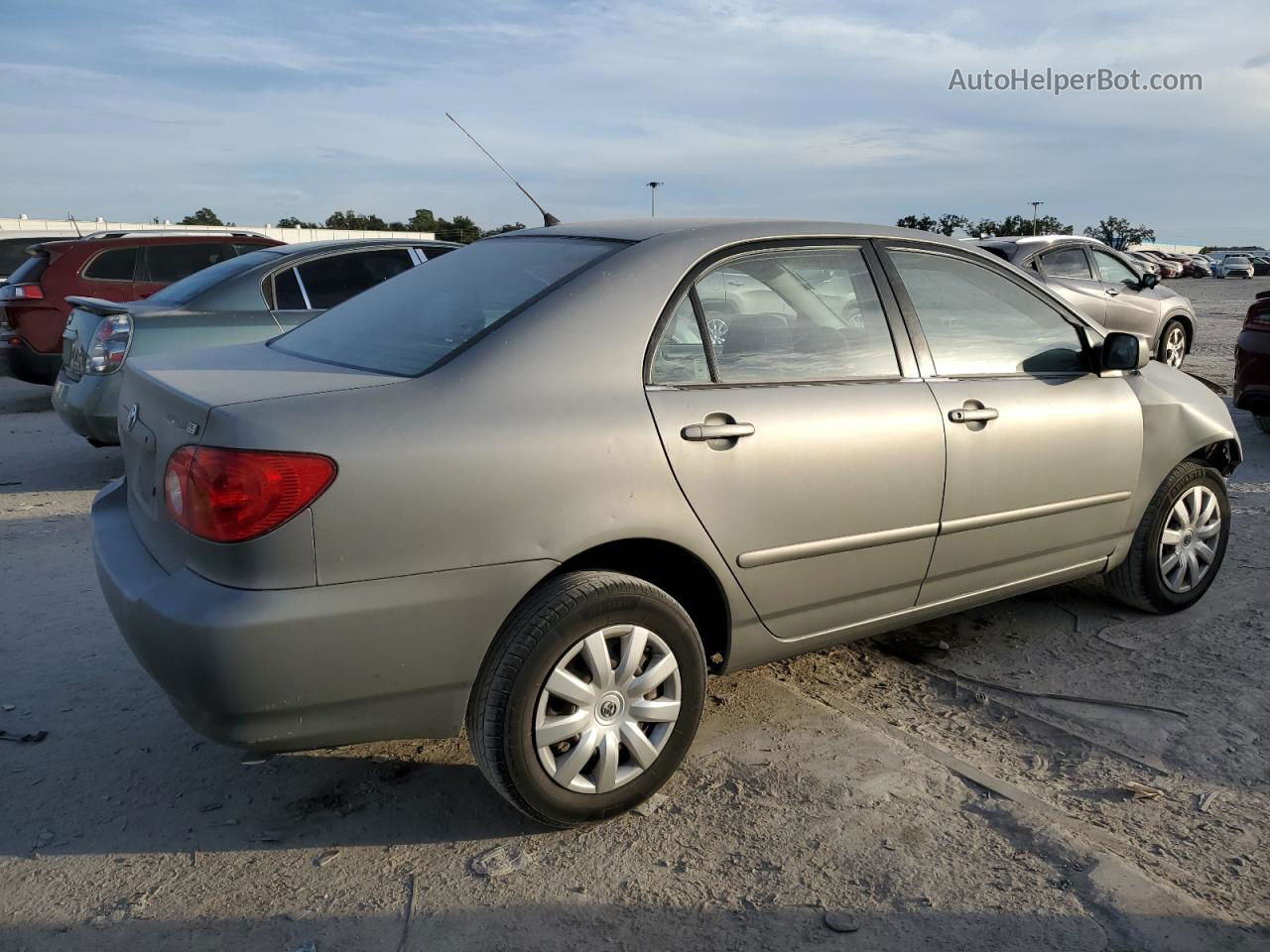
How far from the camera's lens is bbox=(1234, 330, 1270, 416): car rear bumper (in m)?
7.87

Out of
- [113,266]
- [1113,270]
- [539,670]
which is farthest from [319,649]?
[1113,270]

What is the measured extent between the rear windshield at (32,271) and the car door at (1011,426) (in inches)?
350

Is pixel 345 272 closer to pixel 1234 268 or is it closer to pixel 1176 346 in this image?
pixel 1176 346

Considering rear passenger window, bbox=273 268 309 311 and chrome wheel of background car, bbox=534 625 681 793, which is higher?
rear passenger window, bbox=273 268 309 311

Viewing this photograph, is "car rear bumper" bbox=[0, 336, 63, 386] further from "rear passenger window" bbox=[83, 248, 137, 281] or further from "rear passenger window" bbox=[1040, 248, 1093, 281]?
"rear passenger window" bbox=[1040, 248, 1093, 281]

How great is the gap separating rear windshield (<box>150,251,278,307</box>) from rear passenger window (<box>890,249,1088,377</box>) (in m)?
4.72

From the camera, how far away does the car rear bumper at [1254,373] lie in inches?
310

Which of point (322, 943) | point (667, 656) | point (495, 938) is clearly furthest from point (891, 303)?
point (322, 943)

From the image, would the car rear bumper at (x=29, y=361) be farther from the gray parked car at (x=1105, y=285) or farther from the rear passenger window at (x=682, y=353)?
the gray parked car at (x=1105, y=285)

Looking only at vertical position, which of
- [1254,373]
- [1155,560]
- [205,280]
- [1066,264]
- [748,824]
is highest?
[1066,264]

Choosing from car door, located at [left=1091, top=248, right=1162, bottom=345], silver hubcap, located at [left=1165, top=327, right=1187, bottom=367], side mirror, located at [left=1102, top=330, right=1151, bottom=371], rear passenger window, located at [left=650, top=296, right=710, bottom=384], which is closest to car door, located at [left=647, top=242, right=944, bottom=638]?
rear passenger window, located at [left=650, top=296, right=710, bottom=384]

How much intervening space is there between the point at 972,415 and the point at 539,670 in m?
1.74

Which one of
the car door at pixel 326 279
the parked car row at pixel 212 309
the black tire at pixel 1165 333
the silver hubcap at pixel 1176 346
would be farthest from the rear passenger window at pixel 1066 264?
the car door at pixel 326 279

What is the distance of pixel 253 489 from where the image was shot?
2422 millimetres
